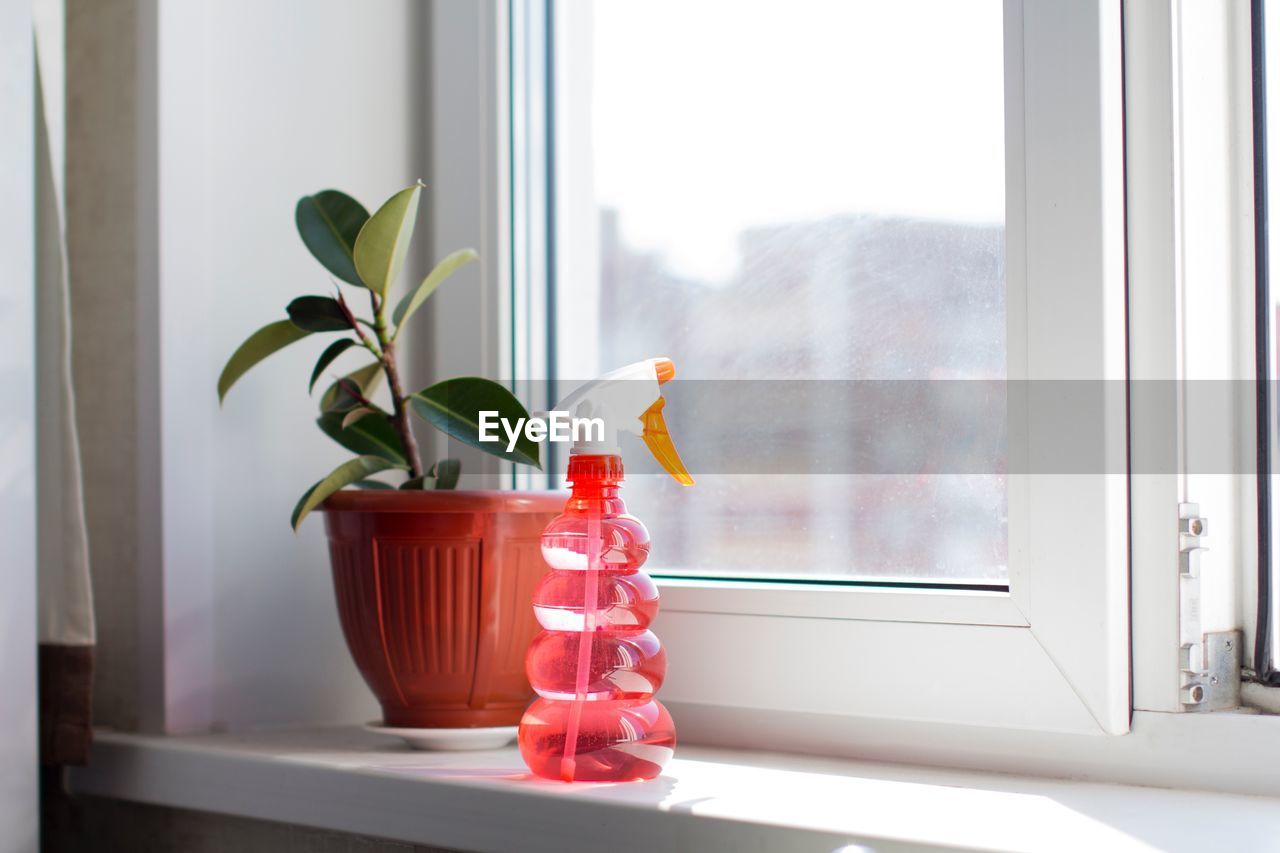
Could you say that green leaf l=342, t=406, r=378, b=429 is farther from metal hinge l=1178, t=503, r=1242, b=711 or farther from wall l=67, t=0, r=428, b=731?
metal hinge l=1178, t=503, r=1242, b=711

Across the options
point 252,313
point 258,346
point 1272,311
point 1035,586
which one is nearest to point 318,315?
point 258,346

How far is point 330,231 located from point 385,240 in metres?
0.08

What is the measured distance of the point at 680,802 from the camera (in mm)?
649

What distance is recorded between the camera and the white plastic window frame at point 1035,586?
71cm

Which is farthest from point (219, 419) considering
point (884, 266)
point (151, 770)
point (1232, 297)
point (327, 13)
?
point (1232, 297)

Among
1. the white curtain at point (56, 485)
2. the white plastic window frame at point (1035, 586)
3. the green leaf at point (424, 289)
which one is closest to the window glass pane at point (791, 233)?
the white plastic window frame at point (1035, 586)

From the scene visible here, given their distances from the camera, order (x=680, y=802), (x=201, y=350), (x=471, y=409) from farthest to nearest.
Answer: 1. (x=201, y=350)
2. (x=471, y=409)
3. (x=680, y=802)

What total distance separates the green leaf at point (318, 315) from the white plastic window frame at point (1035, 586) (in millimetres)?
342

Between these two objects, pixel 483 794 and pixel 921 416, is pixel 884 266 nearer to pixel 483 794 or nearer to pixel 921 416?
pixel 921 416

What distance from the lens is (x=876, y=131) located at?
0.84 m

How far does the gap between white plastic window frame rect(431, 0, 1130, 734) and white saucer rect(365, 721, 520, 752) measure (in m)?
0.14

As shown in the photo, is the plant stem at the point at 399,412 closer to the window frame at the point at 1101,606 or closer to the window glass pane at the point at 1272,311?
the window frame at the point at 1101,606

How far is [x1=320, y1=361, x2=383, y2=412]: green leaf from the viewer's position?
0.87 m

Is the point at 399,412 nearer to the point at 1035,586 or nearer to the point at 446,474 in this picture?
the point at 446,474
